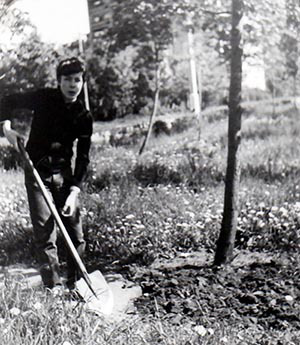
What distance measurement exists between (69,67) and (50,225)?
2.13 feet

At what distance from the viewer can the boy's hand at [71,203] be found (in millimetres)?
2297

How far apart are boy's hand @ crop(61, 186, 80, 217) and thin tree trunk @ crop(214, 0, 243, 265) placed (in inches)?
28.3

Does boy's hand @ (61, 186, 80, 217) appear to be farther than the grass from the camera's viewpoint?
Yes

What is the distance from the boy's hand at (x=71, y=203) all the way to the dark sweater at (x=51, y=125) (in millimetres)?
27

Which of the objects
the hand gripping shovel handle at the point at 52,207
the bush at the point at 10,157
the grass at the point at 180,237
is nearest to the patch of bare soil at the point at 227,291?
the grass at the point at 180,237

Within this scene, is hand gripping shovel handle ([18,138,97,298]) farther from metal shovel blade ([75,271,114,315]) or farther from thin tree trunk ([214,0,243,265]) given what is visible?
thin tree trunk ([214,0,243,265])

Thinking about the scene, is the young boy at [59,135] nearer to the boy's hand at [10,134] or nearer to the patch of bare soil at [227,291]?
the boy's hand at [10,134]

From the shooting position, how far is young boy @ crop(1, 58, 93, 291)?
2.27 metres

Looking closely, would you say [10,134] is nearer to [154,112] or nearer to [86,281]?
[86,281]

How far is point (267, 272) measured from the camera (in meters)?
2.59

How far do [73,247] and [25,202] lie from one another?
16.8 inches

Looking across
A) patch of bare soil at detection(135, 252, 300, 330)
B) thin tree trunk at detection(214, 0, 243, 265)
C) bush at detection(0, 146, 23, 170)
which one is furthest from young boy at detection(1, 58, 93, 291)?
thin tree trunk at detection(214, 0, 243, 265)

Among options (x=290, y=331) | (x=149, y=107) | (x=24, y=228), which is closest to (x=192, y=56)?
(x=149, y=107)

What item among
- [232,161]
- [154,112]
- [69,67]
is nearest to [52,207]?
[69,67]
